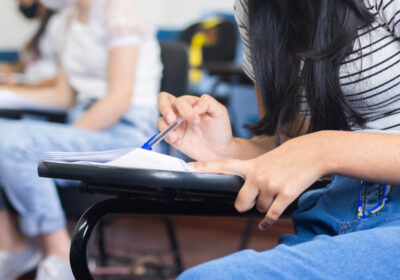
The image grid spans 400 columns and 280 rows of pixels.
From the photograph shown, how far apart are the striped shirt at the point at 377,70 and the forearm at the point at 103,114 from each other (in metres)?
0.88

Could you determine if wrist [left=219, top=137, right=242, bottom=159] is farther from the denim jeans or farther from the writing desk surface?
the denim jeans

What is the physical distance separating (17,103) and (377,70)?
1371mm

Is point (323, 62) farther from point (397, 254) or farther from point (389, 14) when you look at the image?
point (397, 254)

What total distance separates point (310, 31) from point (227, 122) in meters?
0.18

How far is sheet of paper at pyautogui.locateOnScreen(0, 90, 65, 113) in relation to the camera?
5.82ft

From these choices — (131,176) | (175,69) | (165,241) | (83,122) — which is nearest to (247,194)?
(131,176)

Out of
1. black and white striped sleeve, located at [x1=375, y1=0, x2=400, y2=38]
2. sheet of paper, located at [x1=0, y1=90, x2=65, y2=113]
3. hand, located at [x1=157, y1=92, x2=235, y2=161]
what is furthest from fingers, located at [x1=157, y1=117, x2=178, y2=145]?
sheet of paper, located at [x1=0, y1=90, x2=65, y2=113]

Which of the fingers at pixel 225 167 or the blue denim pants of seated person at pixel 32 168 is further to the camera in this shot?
the blue denim pants of seated person at pixel 32 168

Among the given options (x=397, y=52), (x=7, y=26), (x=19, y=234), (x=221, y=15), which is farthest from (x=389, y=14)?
(x=7, y=26)

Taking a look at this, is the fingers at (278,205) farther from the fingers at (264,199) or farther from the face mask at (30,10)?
the face mask at (30,10)

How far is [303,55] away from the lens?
74cm

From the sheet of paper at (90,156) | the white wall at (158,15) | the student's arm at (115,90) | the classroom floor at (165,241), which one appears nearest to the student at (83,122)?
the student's arm at (115,90)

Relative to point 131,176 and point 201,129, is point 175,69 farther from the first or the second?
point 131,176

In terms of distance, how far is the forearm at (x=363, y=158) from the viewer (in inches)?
23.6
